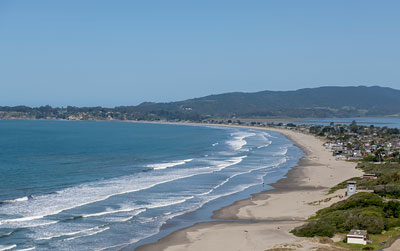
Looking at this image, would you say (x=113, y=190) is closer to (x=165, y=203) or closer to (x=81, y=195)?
(x=81, y=195)

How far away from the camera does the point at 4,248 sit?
27719 mm

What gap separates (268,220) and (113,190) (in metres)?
16.0

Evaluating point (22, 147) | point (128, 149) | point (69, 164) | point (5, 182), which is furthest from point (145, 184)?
point (22, 147)

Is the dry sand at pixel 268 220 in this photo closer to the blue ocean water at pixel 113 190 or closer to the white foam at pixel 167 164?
the blue ocean water at pixel 113 190

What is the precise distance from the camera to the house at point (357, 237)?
2709cm

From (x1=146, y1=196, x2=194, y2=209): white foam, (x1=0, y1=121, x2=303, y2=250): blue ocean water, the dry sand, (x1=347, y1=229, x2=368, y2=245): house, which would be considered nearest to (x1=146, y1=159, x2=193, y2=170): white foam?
(x1=0, y1=121, x2=303, y2=250): blue ocean water

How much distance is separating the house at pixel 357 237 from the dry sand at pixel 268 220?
5.20 ft

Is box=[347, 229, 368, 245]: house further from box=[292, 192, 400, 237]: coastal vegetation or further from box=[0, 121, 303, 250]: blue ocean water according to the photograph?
box=[0, 121, 303, 250]: blue ocean water

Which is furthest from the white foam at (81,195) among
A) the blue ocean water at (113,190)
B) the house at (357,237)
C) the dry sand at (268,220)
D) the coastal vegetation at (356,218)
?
the house at (357,237)

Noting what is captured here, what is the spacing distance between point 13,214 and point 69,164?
30.1 meters

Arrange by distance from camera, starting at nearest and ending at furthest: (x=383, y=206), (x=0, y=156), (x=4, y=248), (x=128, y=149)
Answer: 1. (x=4, y=248)
2. (x=383, y=206)
3. (x=0, y=156)
4. (x=128, y=149)

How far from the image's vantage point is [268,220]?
36625 mm

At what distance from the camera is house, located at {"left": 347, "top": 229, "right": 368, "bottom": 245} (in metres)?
27.1

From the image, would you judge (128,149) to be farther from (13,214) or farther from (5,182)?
(13,214)
